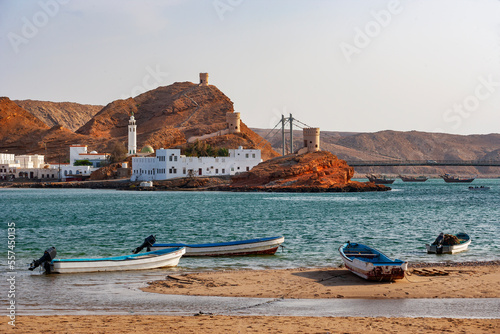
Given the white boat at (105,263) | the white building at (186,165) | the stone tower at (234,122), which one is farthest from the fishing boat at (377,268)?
the stone tower at (234,122)

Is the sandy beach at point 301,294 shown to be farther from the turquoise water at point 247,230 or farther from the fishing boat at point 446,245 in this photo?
the fishing boat at point 446,245

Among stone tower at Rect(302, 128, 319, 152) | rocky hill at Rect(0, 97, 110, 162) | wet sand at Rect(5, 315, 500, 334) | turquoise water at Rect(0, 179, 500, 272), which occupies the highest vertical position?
rocky hill at Rect(0, 97, 110, 162)

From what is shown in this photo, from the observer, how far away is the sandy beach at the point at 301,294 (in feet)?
39.1

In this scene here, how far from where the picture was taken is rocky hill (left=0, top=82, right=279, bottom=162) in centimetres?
13862

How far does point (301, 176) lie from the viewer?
3649 inches

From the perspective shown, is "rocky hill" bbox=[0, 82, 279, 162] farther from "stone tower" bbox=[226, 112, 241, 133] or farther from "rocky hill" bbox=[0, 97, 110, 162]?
"stone tower" bbox=[226, 112, 241, 133]

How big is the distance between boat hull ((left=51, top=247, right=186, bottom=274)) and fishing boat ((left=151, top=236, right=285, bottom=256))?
2260mm

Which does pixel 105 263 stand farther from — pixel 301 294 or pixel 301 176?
pixel 301 176

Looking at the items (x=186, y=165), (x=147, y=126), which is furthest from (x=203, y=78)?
(x=186, y=165)

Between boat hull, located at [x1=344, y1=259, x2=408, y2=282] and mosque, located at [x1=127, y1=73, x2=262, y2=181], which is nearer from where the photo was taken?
boat hull, located at [x1=344, y1=259, x2=408, y2=282]

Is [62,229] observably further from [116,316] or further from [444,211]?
[444,211]

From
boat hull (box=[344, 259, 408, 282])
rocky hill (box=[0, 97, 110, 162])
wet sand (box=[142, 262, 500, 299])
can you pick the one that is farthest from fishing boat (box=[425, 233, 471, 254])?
rocky hill (box=[0, 97, 110, 162])

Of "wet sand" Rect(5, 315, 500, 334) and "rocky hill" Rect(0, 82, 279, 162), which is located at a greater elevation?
"rocky hill" Rect(0, 82, 279, 162)

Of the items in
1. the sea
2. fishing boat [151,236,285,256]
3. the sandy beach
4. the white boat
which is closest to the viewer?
the sandy beach
